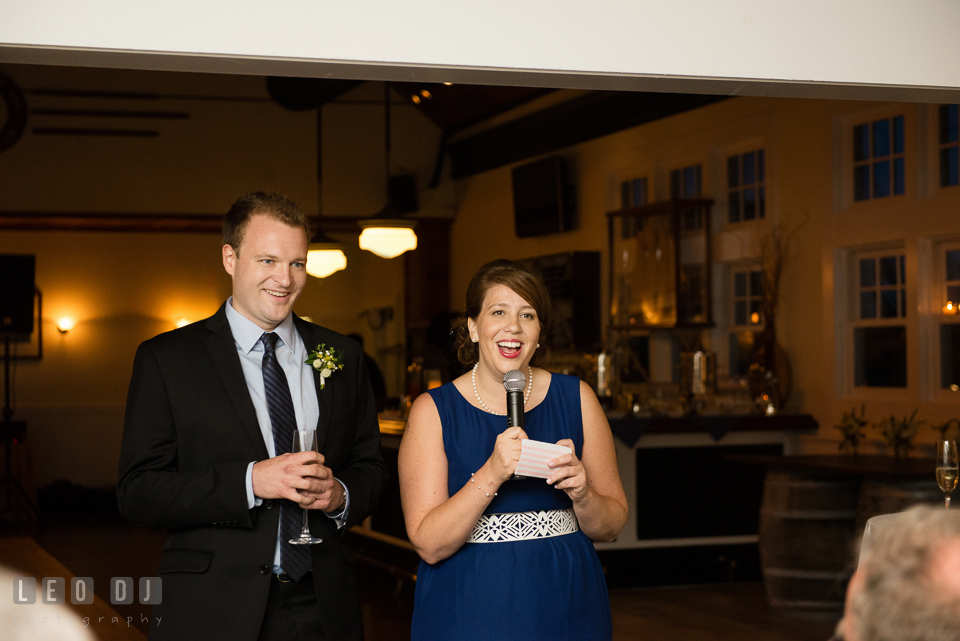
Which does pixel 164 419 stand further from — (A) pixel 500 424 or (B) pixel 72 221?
(B) pixel 72 221

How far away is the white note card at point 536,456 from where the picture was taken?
2.26 meters

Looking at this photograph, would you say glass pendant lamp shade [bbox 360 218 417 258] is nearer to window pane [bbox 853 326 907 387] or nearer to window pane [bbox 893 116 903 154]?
window pane [bbox 853 326 907 387]

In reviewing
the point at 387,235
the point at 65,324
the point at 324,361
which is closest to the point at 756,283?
the point at 387,235

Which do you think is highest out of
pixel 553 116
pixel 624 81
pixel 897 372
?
pixel 553 116

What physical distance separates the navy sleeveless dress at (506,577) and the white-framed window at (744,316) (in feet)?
18.1

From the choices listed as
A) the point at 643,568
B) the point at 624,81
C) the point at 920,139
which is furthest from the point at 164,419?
the point at 920,139

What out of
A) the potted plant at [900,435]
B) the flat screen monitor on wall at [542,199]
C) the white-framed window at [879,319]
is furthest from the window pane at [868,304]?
the flat screen monitor on wall at [542,199]

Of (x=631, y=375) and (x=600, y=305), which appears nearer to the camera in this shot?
(x=631, y=375)

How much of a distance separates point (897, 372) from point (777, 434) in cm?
93

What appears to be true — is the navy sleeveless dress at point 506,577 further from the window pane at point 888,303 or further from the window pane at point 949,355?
the window pane at point 888,303

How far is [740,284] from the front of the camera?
8.41 metres

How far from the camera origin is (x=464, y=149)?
40.9ft

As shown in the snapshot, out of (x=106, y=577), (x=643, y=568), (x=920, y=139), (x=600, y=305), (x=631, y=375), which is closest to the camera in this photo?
(x=920, y=139)

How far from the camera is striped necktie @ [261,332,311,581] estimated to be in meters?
2.38
